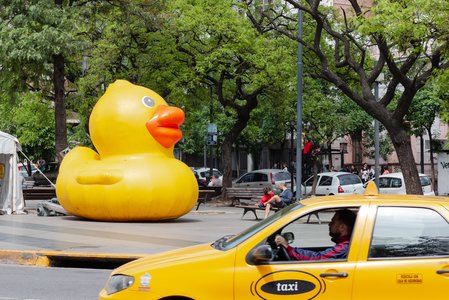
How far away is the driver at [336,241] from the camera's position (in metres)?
6.41

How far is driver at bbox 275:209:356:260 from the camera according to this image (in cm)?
641

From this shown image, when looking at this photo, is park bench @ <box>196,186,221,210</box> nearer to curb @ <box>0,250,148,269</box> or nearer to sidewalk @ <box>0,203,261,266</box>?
sidewalk @ <box>0,203,261,266</box>

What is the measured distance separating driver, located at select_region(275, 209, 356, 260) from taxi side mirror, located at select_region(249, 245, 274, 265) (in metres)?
0.26

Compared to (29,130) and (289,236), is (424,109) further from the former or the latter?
(289,236)

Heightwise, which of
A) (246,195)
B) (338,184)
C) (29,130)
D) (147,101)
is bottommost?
(246,195)

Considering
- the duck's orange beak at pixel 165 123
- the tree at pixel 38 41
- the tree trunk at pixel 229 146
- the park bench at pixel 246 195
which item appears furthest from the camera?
the tree trunk at pixel 229 146

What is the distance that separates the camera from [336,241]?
6.89 metres

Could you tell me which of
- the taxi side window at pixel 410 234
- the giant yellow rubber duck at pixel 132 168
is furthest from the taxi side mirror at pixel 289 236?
the giant yellow rubber duck at pixel 132 168

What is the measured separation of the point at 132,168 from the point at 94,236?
333 centimetres

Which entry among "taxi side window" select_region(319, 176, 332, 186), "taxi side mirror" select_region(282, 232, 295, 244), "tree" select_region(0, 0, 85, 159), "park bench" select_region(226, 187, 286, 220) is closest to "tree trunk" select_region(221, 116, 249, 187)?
"park bench" select_region(226, 187, 286, 220)

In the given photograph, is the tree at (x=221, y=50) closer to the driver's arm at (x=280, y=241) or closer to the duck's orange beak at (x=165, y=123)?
the duck's orange beak at (x=165, y=123)

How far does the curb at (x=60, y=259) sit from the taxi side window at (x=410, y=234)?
767 centimetres

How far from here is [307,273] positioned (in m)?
6.17

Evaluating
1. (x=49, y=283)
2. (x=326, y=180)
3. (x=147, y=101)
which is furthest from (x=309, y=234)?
(x=326, y=180)
